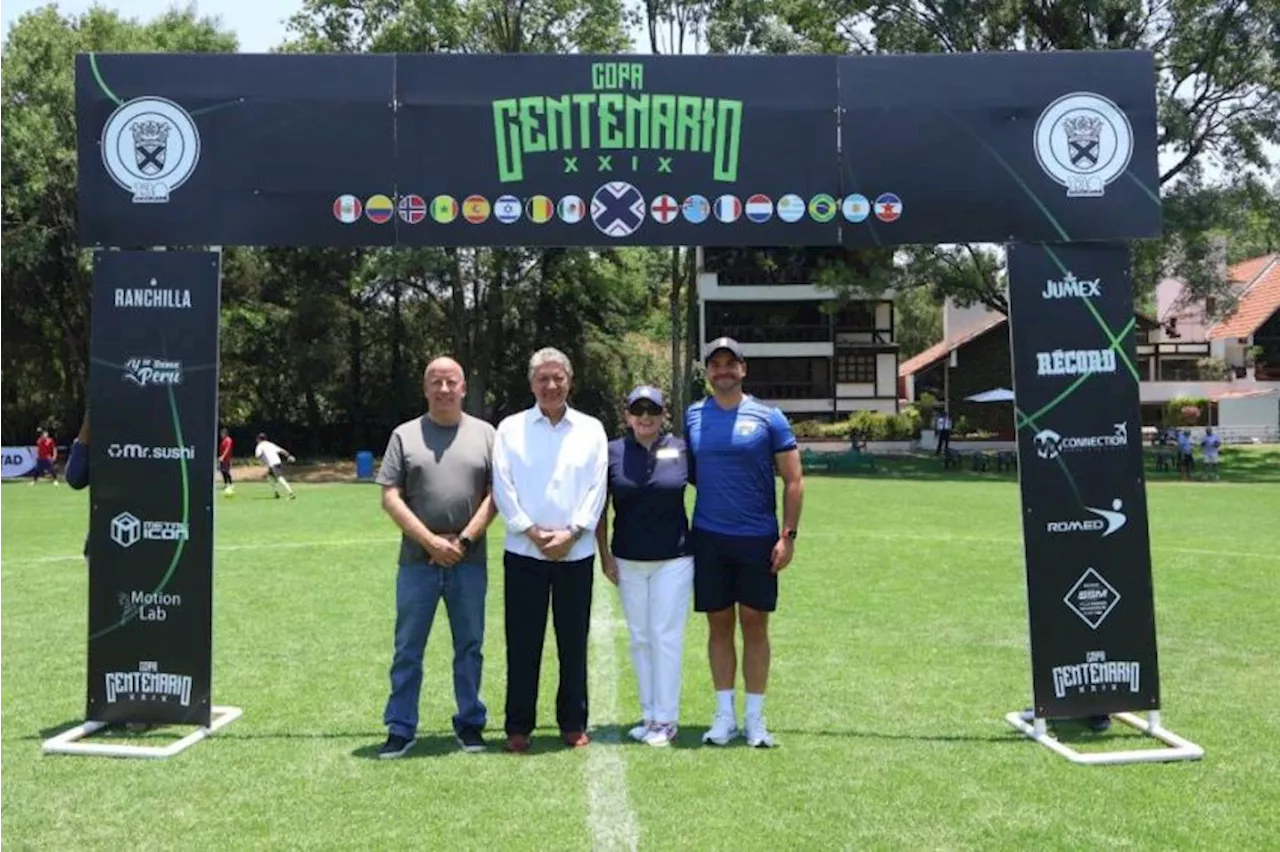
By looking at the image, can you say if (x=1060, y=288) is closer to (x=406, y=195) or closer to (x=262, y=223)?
(x=406, y=195)

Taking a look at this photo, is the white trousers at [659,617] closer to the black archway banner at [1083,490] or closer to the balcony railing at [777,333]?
the black archway banner at [1083,490]

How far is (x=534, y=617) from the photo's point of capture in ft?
17.5

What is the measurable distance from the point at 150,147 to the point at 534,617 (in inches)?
122

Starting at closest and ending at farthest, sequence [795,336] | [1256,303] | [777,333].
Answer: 1. [795,336]
2. [777,333]
3. [1256,303]

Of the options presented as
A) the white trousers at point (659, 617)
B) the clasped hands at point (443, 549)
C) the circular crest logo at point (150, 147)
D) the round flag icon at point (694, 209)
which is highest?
the circular crest logo at point (150, 147)

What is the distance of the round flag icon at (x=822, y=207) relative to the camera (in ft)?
19.1

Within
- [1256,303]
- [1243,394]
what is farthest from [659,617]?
[1256,303]

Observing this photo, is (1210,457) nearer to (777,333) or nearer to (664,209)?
(777,333)

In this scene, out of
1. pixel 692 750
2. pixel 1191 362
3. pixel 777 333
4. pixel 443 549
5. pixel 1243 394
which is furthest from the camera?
pixel 1191 362

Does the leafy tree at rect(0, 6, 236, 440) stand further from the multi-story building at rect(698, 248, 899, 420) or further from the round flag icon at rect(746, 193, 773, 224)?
the round flag icon at rect(746, 193, 773, 224)

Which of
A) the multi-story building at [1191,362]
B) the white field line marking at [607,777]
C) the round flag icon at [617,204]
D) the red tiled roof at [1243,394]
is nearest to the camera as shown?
the white field line marking at [607,777]

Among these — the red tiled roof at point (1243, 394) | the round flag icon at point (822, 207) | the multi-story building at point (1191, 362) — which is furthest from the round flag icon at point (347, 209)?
the red tiled roof at point (1243, 394)

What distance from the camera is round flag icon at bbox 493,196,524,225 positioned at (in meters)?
5.76

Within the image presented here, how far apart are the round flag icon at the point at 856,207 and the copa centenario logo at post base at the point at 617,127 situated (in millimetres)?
619
